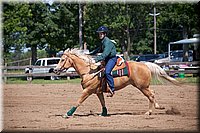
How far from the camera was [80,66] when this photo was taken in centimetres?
1027

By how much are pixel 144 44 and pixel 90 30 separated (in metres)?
17.1

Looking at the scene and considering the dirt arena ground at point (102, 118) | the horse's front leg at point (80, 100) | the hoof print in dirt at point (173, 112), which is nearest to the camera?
the dirt arena ground at point (102, 118)

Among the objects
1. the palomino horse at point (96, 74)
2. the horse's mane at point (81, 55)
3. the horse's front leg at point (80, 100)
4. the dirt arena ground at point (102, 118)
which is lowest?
the dirt arena ground at point (102, 118)

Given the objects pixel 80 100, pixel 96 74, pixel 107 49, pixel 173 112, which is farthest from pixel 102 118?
pixel 173 112

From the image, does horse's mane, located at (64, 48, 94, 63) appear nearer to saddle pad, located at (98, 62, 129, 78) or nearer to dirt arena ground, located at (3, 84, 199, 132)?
saddle pad, located at (98, 62, 129, 78)

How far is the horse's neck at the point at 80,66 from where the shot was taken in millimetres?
10203

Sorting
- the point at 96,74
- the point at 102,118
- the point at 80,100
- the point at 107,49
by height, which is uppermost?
the point at 107,49

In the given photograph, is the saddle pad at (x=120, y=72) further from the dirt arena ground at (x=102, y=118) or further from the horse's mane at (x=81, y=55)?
the dirt arena ground at (x=102, y=118)

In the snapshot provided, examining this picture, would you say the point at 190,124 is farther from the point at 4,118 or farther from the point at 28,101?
the point at 28,101

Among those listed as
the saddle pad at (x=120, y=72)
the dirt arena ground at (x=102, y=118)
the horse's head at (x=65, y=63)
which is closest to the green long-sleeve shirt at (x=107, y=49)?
the saddle pad at (x=120, y=72)

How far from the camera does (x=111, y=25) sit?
39.0 m

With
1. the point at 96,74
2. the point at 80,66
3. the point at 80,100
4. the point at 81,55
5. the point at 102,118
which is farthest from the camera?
the point at 81,55

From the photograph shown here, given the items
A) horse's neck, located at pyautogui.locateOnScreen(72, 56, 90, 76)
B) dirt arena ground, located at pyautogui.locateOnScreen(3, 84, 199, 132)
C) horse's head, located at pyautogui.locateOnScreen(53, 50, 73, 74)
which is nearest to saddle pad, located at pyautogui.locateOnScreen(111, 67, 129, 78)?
horse's neck, located at pyautogui.locateOnScreen(72, 56, 90, 76)

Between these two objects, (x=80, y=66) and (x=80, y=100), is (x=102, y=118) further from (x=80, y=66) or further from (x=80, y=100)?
(x=80, y=66)
